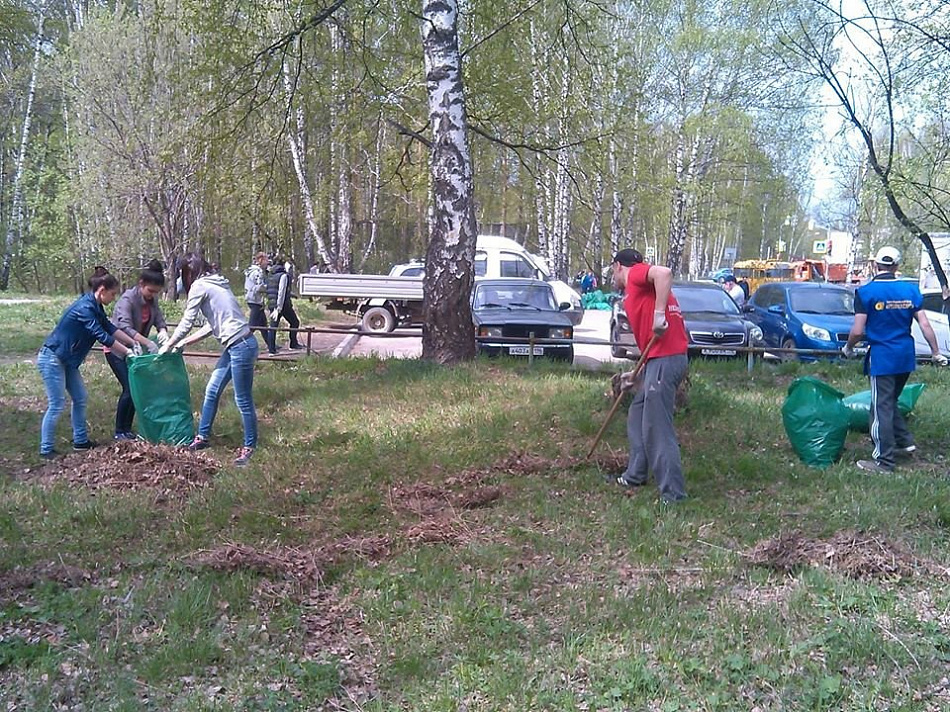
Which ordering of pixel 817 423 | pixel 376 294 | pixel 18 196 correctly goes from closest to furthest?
pixel 817 423 < pixel 376 294 < pixel 18 196

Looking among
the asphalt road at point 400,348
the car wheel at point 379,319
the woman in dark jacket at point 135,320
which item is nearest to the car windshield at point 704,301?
the asphalt road at point 400,348

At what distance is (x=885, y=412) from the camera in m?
6.71

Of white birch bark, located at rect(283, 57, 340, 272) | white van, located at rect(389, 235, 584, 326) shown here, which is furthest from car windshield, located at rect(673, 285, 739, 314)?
white van, located at rect(389, 235, 584, 326)

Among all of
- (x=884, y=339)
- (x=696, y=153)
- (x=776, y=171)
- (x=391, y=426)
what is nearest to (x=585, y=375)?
(x=391, y=426)

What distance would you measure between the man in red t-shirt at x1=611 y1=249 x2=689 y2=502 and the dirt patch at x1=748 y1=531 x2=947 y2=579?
95cm

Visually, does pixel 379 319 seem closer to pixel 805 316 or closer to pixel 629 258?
pixel 805 316

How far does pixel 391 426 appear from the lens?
7.88 m

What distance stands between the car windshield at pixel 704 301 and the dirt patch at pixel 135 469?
9.45 metres

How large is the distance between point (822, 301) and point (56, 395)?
40.1ft

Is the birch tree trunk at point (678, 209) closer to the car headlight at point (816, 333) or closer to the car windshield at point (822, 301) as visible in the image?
the car windshield at point (822, 301)

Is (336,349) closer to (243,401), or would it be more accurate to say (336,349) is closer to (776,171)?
(243,401)

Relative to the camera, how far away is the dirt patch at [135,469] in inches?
245

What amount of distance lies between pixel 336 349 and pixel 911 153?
12609mm

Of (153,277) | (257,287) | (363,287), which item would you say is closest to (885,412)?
(153,277)
